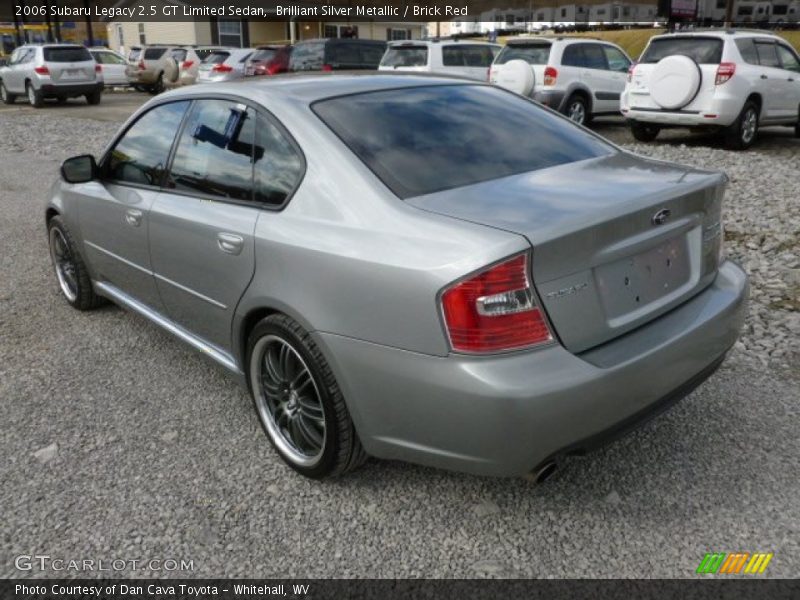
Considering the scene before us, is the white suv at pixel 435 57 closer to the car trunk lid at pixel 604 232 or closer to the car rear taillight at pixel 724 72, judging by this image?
the car rear taillight at pixel 724 72

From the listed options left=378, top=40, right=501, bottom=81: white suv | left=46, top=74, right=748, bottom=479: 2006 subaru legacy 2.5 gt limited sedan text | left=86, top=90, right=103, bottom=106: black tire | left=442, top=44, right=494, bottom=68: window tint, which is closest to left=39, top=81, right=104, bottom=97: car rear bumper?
left=86, top=90, right=103, bottom=106: black tire

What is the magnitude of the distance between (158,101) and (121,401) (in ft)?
5.18

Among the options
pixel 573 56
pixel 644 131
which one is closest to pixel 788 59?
pixel 644 131

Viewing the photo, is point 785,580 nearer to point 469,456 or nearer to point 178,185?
point 469,456

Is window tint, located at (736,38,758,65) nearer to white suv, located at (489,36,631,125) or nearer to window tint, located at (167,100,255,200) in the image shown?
white suv, located at (489,36,631,125)

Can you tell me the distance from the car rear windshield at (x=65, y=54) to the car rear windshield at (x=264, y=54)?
209 inches

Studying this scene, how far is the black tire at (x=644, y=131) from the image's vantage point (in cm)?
1162

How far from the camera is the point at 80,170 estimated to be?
401 centimetres

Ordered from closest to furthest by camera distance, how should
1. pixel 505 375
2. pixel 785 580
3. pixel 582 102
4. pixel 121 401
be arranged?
1. pixel 505 375
2. pixel 785 580
3. pixel 121 401
4. pixel 582 102

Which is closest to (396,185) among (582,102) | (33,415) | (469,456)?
→ (469,456)

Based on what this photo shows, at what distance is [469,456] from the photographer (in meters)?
2.27

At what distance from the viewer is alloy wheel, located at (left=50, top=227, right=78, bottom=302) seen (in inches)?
188

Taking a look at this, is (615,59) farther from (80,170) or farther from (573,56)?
(80,170)

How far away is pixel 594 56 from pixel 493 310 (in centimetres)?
1296
